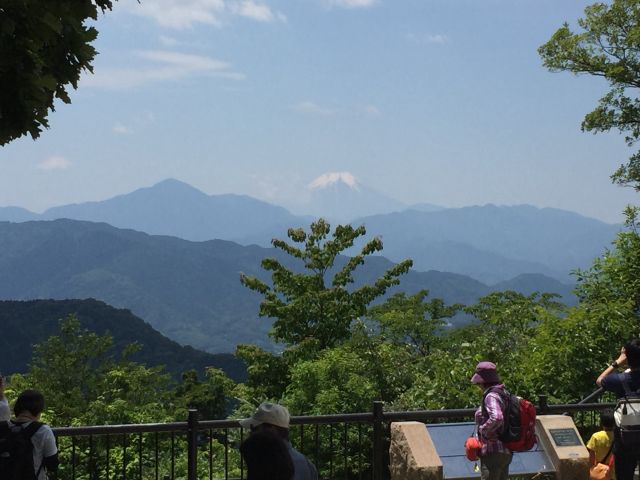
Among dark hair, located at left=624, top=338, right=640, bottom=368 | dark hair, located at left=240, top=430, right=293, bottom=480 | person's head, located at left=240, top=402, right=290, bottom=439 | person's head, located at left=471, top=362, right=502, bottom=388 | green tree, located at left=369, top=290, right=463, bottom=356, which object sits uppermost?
green tree, located at left=369, top=290, right=463, bottom=356

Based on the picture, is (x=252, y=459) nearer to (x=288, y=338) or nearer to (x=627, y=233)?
(x=627, y=233)

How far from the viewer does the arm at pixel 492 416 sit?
6918mm

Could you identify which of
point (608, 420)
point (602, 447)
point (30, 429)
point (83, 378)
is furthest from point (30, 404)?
point (83, 378)

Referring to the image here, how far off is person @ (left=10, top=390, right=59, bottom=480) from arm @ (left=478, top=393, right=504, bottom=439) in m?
3.54

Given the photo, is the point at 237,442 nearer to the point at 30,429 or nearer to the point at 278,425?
the point at 30,429

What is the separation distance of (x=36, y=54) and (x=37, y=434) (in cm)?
259

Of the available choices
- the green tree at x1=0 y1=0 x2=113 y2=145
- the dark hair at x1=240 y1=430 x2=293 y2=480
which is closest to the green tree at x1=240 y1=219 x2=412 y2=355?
the green tree at x1=0 y1=0 x2=113 y2=145

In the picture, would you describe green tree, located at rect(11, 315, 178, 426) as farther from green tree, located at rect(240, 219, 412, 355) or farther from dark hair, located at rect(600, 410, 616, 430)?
dark hair, located at rect(600, 410, 616, 430)

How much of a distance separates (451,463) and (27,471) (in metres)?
4.41

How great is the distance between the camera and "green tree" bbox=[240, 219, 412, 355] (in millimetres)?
32594

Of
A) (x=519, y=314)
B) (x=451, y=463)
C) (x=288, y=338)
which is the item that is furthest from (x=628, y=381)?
(x=288, y=338)

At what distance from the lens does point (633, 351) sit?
7.05 m

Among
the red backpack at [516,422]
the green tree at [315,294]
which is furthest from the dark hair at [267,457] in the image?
the green tree at [315,294]

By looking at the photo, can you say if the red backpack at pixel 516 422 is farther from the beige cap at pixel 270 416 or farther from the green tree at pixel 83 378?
the green tree at pixel 83 378
